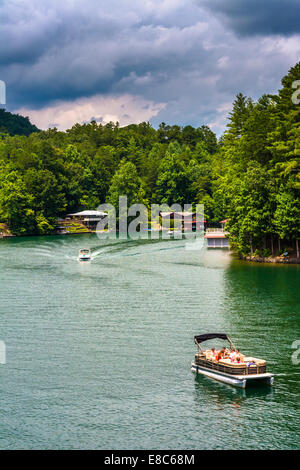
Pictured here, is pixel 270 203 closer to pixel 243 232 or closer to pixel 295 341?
pixel 243 232

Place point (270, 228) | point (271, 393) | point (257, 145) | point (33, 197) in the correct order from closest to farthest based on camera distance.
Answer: point (271, 393) → point (270, 228) → point (257, 145) → point (33, 197)

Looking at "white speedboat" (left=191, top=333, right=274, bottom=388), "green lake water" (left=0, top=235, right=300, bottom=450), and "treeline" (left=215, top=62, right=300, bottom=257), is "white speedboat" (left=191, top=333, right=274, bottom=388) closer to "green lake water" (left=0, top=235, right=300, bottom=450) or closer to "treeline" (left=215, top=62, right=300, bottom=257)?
"green lake water" (left=0, top=235, right=300, bottom=450)

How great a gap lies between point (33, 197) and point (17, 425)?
521ft

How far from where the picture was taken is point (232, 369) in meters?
41.1

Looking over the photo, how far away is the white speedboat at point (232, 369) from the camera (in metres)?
40.6

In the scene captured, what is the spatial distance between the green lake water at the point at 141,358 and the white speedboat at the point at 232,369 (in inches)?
28.3

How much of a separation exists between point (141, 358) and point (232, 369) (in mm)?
8920

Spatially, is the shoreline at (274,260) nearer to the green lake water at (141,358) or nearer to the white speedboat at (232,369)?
the green lake water at (141,358)

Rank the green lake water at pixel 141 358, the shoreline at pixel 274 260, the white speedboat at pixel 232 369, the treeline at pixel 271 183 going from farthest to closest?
the shoreline at pixel 274 260 → the treeline at pixel 271 183 → the white speedboat at pixel 232 369 → the green lake water at pixel 141 358

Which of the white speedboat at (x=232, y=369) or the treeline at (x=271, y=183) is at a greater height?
the treeline at (x=271, y=183)

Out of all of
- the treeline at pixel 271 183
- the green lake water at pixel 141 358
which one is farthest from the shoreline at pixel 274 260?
the green lake water at pixel 141 358
